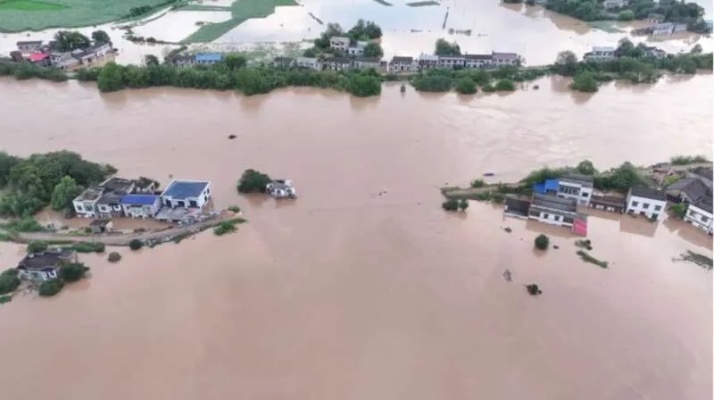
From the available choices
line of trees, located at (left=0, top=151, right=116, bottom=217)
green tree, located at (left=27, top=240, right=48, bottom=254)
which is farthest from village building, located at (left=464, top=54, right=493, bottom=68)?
green tree, located at (left=27, top=240, right=48, bottom=254)

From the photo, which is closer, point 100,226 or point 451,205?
point 100,226

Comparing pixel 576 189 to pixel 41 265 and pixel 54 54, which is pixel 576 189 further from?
pixel 54 54

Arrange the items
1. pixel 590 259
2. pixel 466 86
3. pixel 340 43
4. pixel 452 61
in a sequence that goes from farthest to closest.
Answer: pixel 340 43
pixel 452 61
pixel 466 86
pixel 590 259

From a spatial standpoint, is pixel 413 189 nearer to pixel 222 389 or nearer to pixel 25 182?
pixel 222 389

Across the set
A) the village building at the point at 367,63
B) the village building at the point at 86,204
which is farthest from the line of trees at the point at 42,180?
the village building at the point at 367,63

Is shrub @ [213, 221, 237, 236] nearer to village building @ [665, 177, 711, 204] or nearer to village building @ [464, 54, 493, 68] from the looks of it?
village building @ [665, 177, 711, 204]

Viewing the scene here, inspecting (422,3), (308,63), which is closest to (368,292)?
(308,63)
